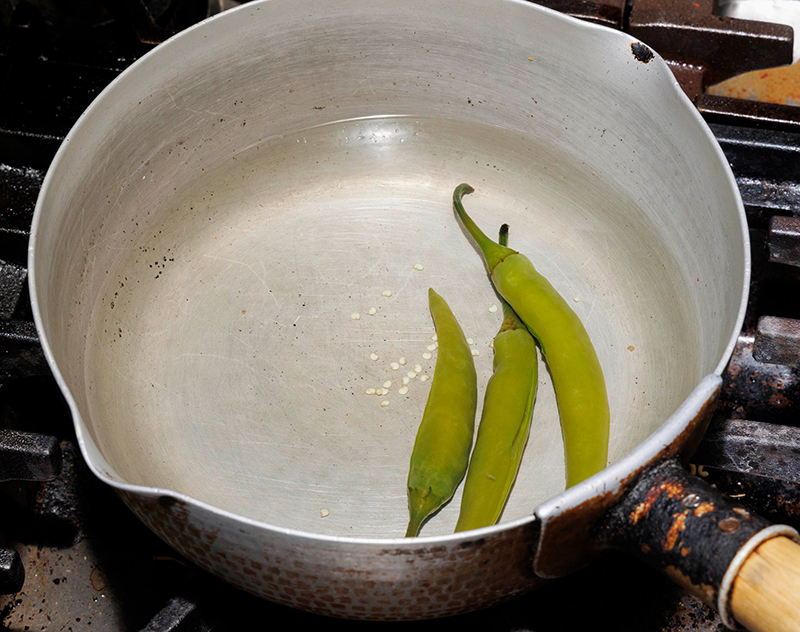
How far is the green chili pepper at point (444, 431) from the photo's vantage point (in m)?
0.78

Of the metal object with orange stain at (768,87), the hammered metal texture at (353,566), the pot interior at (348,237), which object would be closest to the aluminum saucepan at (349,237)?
the pot interior at (348,237)

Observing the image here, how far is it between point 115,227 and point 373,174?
1.28 feet

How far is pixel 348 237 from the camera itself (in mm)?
1080

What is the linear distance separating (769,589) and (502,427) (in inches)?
14.6

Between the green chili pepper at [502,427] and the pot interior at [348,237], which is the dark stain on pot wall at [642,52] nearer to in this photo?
the pot interior at [348,237]

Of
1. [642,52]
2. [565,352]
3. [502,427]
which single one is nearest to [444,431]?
[502,427]

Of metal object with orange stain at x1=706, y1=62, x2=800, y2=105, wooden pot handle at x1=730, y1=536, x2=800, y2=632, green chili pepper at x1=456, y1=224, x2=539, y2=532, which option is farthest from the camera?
metal object with orange stain at x1=706, y1=62, x2=800, y2=105

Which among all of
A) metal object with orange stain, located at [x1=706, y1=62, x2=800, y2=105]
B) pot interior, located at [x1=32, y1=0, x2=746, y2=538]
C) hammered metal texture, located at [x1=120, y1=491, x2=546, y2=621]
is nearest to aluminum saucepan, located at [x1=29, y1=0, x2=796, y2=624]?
pot interior, located at [x1=32, y1=0, x2=746, y2=538]

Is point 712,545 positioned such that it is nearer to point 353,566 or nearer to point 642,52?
point 353,566

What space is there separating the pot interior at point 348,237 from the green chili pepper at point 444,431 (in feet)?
0.15

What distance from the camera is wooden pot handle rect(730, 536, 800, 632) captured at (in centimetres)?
46

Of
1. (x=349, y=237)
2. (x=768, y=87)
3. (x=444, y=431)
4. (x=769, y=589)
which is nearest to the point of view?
(x=769, y=589)

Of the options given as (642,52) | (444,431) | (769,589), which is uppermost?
(642,52)

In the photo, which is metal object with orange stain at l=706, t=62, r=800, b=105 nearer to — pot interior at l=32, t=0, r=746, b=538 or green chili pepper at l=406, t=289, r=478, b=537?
pot interior at l=32, t=0, r=746, b=538
